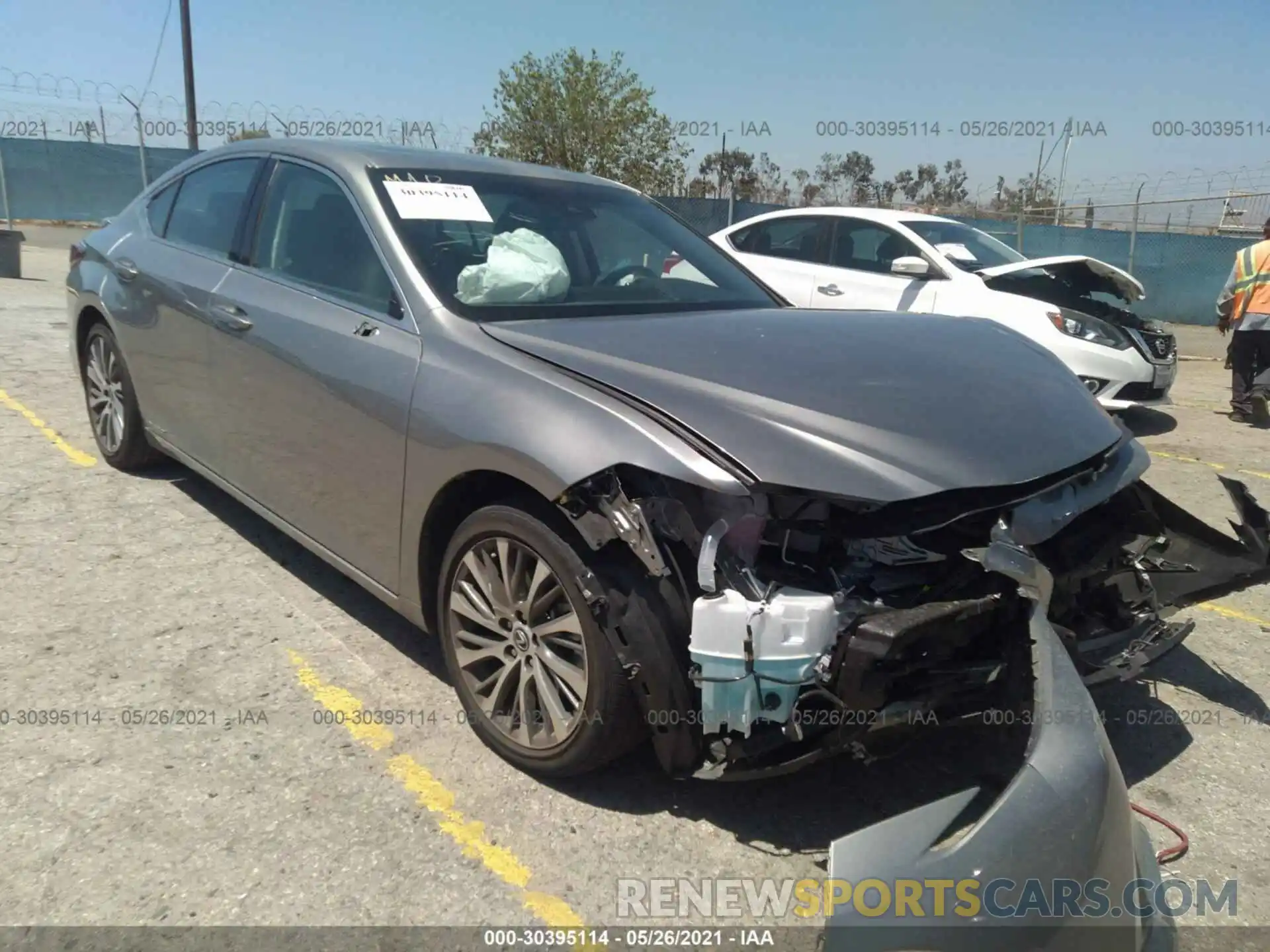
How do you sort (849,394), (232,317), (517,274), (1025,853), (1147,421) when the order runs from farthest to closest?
(1147,421) → (232,317) → (517,274) → (849,394) → (1025,853)

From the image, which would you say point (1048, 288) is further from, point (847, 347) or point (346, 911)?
point (346, 911)

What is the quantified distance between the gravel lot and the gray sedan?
0.84 feet

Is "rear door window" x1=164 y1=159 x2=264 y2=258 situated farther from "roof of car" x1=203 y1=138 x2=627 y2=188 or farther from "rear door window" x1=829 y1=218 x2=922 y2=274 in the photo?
"rear door window" x1=829 y1=218 x2=922 y2=274

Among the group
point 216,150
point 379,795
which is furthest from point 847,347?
point 216,150

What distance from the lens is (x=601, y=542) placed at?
2.23 metres

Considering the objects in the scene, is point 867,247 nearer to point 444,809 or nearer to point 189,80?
point 444,809

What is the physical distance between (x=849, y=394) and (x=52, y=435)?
5206mm

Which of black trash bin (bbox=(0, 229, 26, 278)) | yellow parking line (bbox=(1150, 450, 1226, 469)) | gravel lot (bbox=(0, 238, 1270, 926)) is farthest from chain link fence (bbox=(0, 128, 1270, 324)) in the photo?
gravel lot (bbox=(0, 238, 1270, 926))

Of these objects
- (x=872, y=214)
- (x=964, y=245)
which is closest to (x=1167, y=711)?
(x=964, y=245)

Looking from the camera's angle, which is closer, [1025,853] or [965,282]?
[1025,853]

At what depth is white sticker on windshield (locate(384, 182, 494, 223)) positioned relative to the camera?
10.1 ft

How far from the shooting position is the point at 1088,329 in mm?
7285

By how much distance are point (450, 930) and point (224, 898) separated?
53 centimetres

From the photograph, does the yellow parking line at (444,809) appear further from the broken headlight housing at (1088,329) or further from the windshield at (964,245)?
the windshield at (964,245)
